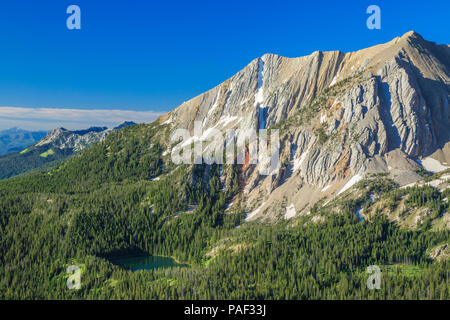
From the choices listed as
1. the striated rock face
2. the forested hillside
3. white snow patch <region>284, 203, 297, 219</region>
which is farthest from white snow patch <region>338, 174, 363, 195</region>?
white snow patch <region>284, 203, 297, 219</region>

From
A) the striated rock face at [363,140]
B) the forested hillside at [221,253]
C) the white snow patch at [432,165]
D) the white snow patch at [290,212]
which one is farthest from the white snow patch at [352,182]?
the white snow patch at [432,165]

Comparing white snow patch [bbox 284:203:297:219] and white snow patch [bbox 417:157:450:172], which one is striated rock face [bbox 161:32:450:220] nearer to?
white snow patch [bbox 284:203:297:219]

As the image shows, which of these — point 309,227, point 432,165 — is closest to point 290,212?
point 309,227

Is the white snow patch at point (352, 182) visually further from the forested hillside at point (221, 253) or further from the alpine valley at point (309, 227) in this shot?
the forested hillside at point (221, 253)

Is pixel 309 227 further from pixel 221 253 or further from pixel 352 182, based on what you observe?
pixel 221 253
